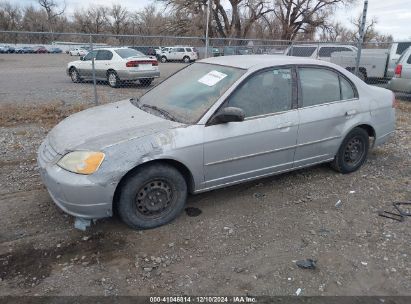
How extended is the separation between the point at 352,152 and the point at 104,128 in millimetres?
3330

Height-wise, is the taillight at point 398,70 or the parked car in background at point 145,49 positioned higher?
the parked car in background at point 145,49

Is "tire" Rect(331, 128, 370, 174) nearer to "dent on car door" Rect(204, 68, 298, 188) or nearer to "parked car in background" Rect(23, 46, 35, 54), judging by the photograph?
"dent on car door" Rect(204, 68, 298, 188)

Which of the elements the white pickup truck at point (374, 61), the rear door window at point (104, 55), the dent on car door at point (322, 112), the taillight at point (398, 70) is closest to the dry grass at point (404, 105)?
the taillight at point (398, 70)

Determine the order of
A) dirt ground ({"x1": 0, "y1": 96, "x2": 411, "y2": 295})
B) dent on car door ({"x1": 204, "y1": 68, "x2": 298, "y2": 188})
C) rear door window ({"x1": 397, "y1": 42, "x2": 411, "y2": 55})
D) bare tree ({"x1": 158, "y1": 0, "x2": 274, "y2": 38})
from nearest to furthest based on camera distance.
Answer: dirt ground ({"x1": 0, "y1": 96, "x2": 411, "y2": 295}) → dent on car door ({"x1": 204, "y1": 68, "x2": 298, "y2": 188}) → rear door window ({"x1": 397, "y1": 42, "x2": 411, "y2": 55}) → bare tree ({"x1": 158, "y1": 0, "x2": 274, "y2": 38})

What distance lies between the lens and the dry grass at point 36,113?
24.6ft

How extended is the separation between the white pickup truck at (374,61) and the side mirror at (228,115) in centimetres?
1176

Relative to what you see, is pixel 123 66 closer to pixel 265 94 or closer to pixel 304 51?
pixel 304 51

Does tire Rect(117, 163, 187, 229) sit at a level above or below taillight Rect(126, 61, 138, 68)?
below

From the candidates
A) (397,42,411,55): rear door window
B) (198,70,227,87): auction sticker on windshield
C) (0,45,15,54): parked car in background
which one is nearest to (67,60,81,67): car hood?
(0,45,15,54): parked car in background

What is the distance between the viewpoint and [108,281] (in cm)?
279

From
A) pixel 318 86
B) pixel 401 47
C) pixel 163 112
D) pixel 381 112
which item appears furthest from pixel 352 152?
pixel 401 47

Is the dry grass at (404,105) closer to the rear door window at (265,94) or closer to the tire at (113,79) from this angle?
the rear door window at (265,94)

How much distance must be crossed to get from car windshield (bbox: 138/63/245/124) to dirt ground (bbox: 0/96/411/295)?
108cm

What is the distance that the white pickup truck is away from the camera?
13.7 m
